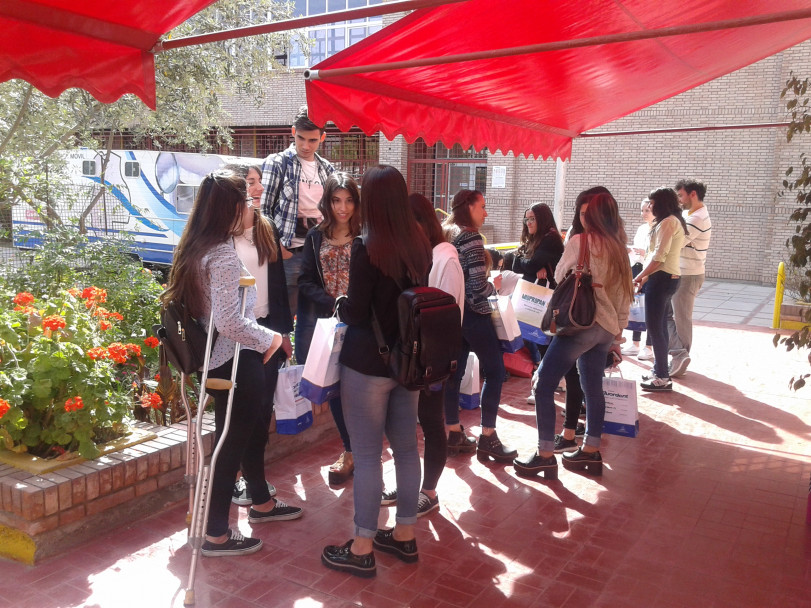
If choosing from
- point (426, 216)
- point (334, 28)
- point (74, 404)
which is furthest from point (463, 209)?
point (334, 28)

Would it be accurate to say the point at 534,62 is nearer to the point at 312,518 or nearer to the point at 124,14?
the point at 124,14

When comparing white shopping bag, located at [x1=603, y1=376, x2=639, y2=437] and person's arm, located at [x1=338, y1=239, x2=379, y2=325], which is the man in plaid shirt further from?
white shopping bag, located at [x1=603, y1=376, x2=639, y2=437]

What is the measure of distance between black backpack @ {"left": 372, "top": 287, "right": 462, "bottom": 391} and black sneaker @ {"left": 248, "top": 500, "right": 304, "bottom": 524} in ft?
4.43

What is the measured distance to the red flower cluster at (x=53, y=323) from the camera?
378 centimetres

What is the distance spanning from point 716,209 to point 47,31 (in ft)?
57.0

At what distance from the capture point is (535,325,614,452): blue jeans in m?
4.56

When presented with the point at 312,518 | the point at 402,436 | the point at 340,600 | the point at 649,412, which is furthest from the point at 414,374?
the point at 649,412

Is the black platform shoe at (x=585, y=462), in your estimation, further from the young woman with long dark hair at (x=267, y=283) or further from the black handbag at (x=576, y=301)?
the young woman with long dark hair at (x=267, y=283)

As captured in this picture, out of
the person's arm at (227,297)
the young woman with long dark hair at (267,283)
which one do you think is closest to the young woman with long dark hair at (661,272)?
the young woman with long dark hair at (267,283)

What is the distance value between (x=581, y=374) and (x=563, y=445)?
0.78 metres

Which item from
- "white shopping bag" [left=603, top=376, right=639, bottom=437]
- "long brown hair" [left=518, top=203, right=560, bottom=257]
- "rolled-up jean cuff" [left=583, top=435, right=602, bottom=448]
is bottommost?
"rolled-up jean cuff" [left=583, top=435, right=602, bottom=448]

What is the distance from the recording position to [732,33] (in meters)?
4.89

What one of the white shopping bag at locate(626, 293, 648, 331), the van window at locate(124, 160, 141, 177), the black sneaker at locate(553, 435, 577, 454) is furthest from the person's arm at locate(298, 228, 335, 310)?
the van window at locate(124, 160, 141, 177)

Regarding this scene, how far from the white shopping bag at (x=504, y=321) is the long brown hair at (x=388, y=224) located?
167 cm
